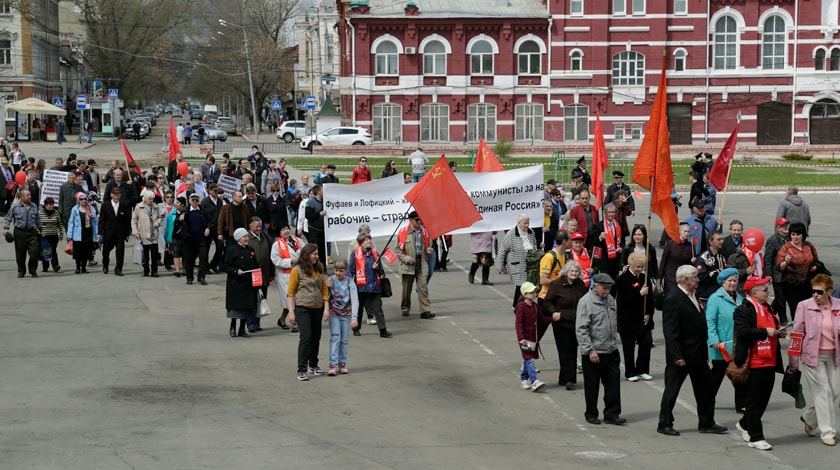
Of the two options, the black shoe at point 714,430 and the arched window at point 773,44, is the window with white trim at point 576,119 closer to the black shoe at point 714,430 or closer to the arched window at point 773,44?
Answer: the arched window at point 773,44

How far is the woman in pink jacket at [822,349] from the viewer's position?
431 inches

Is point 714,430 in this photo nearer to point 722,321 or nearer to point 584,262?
point 722,321

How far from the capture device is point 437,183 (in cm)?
1753

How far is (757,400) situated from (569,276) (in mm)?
2718

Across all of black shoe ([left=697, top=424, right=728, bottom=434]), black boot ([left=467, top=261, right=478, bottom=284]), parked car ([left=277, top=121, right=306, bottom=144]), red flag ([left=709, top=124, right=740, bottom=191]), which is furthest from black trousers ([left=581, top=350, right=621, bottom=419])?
parked car ([left=277, top=121, right=306, bottom=144])

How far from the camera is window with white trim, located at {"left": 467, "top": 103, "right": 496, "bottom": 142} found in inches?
2721

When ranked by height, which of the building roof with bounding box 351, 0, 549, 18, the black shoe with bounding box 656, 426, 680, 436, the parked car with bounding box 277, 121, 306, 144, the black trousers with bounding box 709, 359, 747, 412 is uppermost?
the building roof with bounding box 351, 0, 549, 18

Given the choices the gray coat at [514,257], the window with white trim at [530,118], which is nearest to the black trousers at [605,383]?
the gray coat at [514,257]

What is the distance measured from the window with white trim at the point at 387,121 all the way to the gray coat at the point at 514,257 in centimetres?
5230

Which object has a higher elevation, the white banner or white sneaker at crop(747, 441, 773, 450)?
the white banner

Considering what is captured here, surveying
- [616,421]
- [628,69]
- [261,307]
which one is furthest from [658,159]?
[628,69]

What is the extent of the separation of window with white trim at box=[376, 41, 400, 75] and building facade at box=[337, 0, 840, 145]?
58mm

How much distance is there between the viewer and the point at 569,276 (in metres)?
12.8

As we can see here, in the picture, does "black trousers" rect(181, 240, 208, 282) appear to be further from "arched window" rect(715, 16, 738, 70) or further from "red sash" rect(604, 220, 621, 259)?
"arched window" rect(715, 16, 738, 70)
